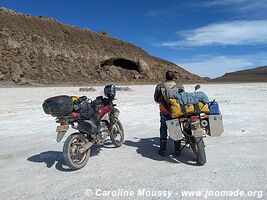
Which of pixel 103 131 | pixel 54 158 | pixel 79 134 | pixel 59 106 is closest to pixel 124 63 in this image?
pixel 103 131

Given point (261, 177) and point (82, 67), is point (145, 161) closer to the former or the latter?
point (261, 177)

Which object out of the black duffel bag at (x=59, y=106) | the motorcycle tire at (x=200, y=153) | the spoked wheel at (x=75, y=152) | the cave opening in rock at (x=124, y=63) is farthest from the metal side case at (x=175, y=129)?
the cave opening in rock at (x=124, y=63)

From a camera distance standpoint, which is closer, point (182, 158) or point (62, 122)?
point (62, 122)

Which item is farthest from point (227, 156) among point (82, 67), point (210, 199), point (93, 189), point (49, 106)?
point (82, 67)

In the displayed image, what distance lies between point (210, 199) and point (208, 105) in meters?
2.07

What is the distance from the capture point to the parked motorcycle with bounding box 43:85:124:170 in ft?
19.3

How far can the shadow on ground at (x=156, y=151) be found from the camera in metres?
6.45

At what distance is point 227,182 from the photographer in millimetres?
5152

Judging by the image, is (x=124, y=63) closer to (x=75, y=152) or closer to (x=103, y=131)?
(x=103, y=131)

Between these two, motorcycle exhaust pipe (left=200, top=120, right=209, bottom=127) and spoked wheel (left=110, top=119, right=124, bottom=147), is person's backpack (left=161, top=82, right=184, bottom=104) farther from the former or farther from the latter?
spoked wheel (left=110, top=119, right=124, bottom=147)

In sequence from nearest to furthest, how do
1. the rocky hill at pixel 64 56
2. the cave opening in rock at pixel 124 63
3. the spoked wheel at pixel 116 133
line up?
the spoked wheel at pixel 116 133 → the rocky hill at pixel 64 56 → the cave opening in rock at pixel 124 63

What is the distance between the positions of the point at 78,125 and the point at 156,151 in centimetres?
190

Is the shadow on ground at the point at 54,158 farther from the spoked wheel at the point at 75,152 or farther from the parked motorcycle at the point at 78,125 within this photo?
the parked motorcycle at the point at 78,125

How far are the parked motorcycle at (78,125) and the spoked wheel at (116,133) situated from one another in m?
0.45
